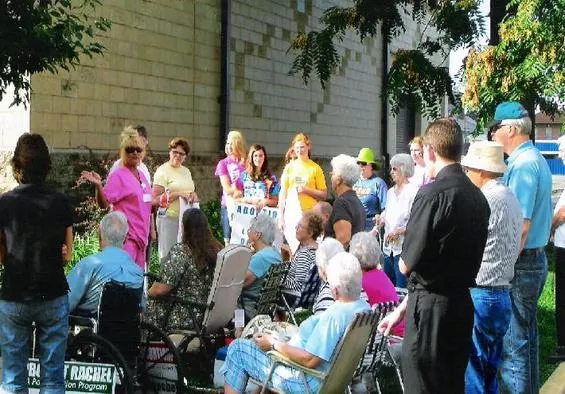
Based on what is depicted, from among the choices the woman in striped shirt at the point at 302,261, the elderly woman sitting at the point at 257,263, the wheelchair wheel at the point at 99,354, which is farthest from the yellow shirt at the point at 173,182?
the wheelchair wheel at the point at 99,354

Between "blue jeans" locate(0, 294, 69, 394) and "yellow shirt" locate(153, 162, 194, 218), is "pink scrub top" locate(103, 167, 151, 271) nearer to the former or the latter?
"yellow shirt" locate(153, 162, 194, 218)

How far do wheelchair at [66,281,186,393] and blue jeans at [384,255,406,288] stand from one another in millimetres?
3496

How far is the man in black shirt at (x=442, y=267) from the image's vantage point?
5.43 m

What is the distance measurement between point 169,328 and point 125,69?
7884 mm

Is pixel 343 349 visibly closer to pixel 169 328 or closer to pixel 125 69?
pixel 169 328

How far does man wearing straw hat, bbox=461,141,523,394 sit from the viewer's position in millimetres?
6418

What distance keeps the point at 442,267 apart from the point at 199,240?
307cm

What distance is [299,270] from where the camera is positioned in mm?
8930

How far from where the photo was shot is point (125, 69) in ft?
50.2

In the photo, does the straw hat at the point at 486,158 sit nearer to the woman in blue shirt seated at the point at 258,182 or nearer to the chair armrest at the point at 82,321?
the chair armrest at the point at 82,321

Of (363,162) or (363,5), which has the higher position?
(363,5)

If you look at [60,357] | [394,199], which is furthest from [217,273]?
[394,199]

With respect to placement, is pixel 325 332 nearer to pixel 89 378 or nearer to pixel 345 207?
pixel 89 378

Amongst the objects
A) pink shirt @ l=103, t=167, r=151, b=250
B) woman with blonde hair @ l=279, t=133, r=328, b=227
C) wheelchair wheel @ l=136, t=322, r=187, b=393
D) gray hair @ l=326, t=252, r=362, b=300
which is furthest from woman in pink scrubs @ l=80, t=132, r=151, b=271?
gray hair @ l=326, t=252, r=362, b=300
